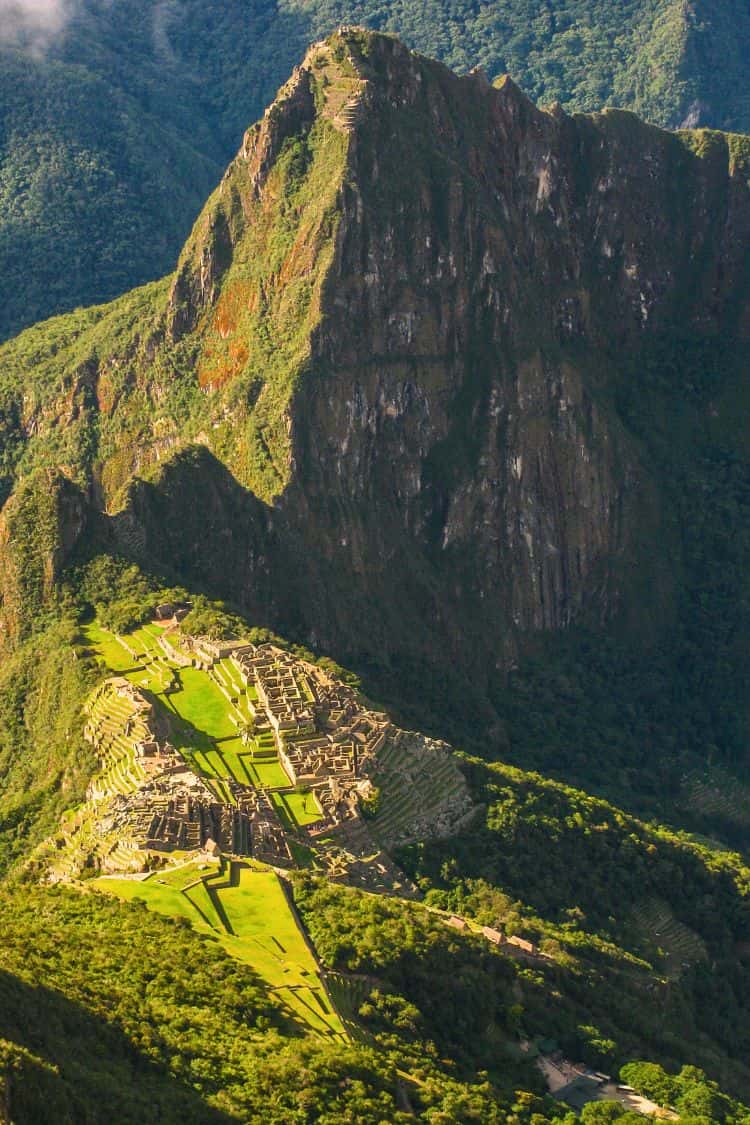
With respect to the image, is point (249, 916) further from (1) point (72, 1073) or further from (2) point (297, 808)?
(1) point (72, 1073)

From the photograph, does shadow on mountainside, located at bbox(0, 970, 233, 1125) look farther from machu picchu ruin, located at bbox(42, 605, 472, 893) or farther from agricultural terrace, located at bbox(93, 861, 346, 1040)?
machu picchu ruin, located at bbox(42, 605, 472, 893)

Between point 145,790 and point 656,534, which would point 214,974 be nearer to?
point 145,790

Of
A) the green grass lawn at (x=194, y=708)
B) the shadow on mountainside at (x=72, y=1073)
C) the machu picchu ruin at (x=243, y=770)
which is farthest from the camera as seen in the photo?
the green grass lawn at (x=194, y=708)

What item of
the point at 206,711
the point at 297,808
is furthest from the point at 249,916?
the point at 206,711

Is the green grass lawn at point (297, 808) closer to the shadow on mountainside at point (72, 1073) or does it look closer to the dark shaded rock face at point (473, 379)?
the shadow on mountainside at point (72, 1073)

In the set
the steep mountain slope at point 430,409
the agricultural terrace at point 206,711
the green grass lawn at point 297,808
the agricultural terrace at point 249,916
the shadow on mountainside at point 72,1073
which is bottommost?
the shadow on mountainside at point 72,1073

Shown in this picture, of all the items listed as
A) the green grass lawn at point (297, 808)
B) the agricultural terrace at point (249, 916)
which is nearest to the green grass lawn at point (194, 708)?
the green grass lawn at point (297, 808)

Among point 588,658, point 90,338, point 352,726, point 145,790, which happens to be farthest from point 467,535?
point 145,790
